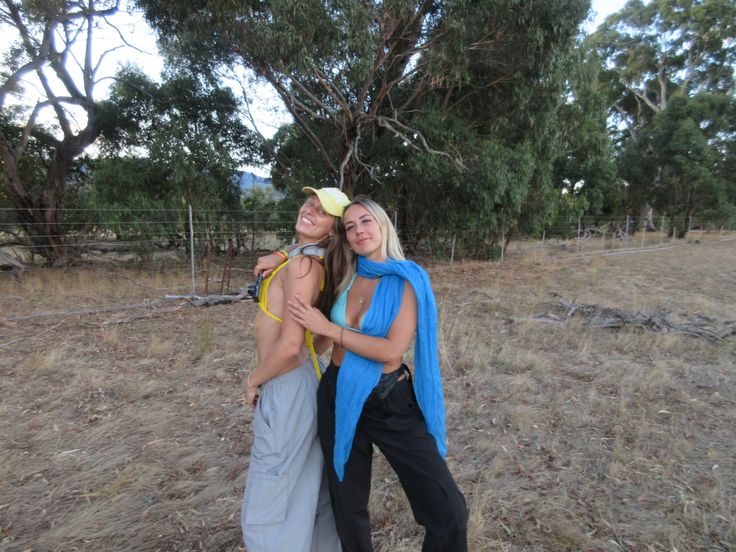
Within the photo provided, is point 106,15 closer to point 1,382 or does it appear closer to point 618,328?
point 1,382

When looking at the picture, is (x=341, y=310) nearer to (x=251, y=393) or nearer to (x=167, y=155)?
(x=251, y=393)

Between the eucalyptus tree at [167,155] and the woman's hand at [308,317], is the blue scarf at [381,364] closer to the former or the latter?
the woman's hand at [308,317]

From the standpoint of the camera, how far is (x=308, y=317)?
4.50 feet

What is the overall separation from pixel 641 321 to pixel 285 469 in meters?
5.70

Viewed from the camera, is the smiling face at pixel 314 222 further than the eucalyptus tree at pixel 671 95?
No

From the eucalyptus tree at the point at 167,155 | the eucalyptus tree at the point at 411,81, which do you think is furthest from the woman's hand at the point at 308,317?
the eucalyptus tree at the point at 167,155

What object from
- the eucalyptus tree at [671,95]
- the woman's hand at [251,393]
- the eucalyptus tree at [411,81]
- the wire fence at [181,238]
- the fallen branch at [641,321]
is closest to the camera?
the woman's hand at [251,393]

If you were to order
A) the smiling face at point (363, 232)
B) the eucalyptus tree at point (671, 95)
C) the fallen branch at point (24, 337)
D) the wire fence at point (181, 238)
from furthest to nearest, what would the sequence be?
the eucalyptus tree at point (671, 95) → the wire fence at point (181, 238) → the fallen branch at point (24, 337) → the smiling face at point (363, 232)

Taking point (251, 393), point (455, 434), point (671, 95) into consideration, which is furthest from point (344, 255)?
point (671, 95)

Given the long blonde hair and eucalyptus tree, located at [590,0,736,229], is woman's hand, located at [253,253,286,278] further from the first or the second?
eucalyptus tree, located at [590,0,736,229]

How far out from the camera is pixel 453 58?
8.05 m

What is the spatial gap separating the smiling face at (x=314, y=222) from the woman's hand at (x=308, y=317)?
28 centimetres

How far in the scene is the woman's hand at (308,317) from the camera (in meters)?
1.37

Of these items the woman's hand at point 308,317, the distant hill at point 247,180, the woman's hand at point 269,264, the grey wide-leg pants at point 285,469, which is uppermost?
the distant hill at point 247,180
